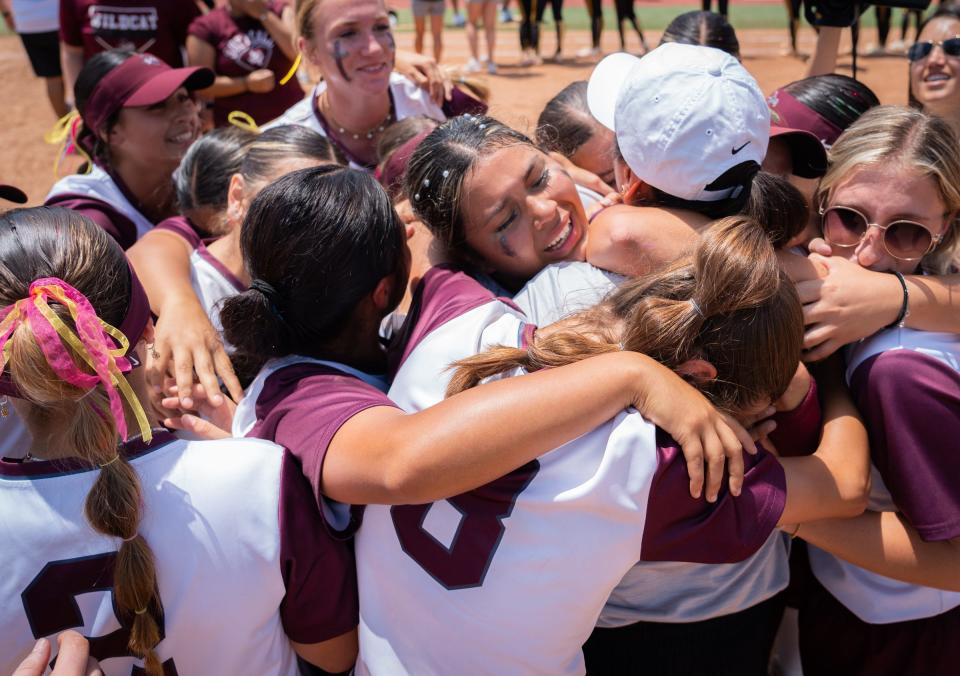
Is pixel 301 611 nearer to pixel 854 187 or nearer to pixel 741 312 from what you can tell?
pixel 741 312

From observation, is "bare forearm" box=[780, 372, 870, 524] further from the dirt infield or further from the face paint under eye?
the dirt infield

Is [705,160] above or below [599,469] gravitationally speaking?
above

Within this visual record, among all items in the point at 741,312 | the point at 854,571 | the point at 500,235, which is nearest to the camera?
the point at 741,312

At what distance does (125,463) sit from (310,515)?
1.16 ft

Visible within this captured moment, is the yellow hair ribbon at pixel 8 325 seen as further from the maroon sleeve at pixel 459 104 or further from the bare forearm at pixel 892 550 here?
the maroon sleeve at pixel 459 104

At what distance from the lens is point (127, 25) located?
16.6 feet

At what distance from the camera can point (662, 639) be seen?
175cm

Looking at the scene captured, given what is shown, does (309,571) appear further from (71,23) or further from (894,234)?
(71,23)

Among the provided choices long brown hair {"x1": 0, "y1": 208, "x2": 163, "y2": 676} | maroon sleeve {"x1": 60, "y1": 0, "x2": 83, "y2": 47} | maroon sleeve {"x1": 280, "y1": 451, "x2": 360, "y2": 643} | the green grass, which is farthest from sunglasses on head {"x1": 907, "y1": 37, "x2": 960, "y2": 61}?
the green grass

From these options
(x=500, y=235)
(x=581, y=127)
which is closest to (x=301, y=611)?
(x=500, y=235)

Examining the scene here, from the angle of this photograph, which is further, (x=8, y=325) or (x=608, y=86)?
(x=608, y=86)

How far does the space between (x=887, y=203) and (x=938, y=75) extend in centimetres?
210

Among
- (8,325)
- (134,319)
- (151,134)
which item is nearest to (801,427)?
(134,319)

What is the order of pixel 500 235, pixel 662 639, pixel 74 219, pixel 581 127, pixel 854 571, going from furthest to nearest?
pixel 581 127 → pixel 500 235 → pixel 854 571 → pixel 662 639 → pixel 74 219
